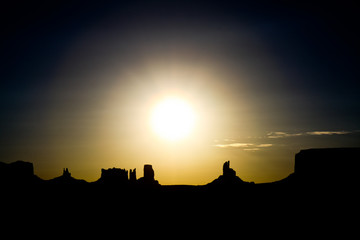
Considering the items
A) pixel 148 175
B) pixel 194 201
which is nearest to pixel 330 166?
pixel 194 201

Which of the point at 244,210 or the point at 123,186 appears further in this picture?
the point at 123,186

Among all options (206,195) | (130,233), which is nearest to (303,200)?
(130,233)

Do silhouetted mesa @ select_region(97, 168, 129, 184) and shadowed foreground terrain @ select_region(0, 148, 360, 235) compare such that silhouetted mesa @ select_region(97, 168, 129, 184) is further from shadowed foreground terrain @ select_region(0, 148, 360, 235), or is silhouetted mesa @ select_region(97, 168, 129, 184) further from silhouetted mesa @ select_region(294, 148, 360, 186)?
silhouetted mesa @ select_region(294, 148, 360, 186)

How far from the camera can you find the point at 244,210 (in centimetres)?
6322

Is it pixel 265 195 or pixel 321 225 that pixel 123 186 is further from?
pixel 321 225

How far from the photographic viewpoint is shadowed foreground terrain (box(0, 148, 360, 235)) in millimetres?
35250

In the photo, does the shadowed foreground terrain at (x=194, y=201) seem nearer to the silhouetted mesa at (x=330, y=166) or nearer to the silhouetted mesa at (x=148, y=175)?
the silhouetted mesa at (x=330, y=166)

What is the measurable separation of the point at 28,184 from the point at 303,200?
60.3 metres

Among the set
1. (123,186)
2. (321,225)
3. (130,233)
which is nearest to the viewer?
(321,225)

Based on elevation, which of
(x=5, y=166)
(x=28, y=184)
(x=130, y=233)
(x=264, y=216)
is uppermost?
(x=5, y=166)

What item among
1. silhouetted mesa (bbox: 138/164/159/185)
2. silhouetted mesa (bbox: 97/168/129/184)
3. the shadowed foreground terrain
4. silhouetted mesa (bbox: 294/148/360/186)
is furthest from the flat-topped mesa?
silhouetted mesa (bbox: 294/148/360/186)

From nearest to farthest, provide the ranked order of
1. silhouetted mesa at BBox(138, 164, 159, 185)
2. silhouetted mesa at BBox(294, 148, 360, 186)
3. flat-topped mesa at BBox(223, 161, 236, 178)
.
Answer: silhouetted mesa at BBox(294, 148, 360, 186) < flat-topped mesa at BBox(223, 161, 236, 178) < silhouetted mesa at BBox(138, 164, 159, 185)

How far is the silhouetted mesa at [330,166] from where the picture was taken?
33.6m

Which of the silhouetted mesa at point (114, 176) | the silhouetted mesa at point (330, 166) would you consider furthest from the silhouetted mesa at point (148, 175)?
the silhouetted mesa at point (330, 166)
